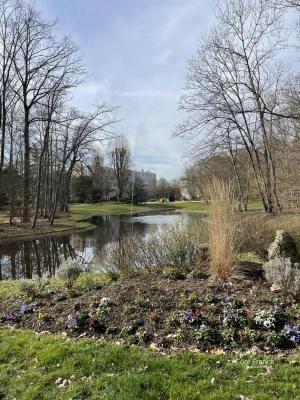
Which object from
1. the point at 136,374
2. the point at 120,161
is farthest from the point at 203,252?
the point at 120,161

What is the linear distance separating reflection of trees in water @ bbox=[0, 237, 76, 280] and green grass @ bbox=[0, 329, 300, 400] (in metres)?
7.82

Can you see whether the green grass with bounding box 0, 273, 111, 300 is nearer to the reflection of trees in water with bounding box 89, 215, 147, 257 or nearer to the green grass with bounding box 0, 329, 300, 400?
the green grass with bounding box 0, 329, 300, 400

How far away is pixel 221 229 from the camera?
6.67 meters

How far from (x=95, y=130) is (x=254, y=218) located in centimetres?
2269

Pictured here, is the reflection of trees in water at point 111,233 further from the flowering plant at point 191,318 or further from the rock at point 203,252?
the flowering plant at point 191,318

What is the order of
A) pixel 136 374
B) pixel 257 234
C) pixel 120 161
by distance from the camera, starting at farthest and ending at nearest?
pixel 120 161, pixel 257 234, pixel 136 374

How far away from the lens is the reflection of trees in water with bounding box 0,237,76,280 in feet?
41.8

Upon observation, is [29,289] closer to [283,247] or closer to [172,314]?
[172,314]

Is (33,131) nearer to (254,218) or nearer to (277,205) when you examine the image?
(277,205)

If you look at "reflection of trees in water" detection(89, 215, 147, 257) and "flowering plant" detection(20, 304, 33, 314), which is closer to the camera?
"flowering plant" detection(20, 304, 33, 314)

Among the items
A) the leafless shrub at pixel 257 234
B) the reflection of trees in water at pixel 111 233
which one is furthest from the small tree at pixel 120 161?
the leafless shrub at pixel 257 234

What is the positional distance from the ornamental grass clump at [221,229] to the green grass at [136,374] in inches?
107

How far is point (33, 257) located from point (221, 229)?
1094cm

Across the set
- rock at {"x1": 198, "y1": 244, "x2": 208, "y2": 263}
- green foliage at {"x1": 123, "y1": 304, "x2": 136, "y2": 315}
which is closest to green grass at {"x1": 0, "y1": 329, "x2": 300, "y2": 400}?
green foliage at {"x1": 123, "y1": 304, "x2": 136, "y2": 315}
